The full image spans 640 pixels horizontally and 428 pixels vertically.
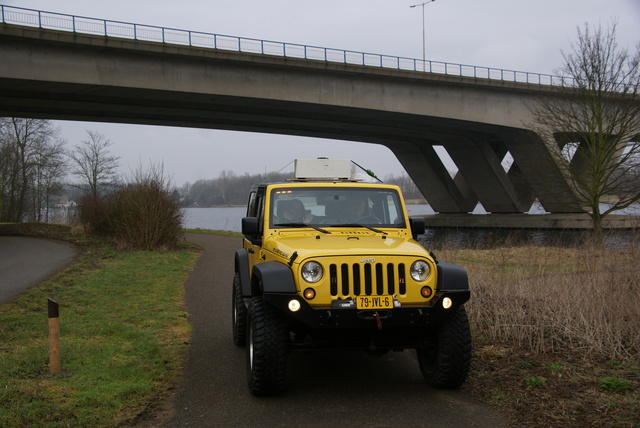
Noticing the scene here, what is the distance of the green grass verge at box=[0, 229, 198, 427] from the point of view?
16.8ft

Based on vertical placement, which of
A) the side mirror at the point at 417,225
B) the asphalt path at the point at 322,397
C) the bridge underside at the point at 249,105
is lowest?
the asphalt path at the point at 322,397

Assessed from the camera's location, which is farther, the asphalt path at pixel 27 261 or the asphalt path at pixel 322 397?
the asphalt path at pixel 27 261

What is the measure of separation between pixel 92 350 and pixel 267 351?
2784 millimetres

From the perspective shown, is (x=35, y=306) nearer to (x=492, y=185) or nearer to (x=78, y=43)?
(x=78, y=43)

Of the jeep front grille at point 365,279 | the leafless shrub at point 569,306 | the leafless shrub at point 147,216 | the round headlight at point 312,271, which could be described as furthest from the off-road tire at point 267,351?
the leafless shrub at point 147,216

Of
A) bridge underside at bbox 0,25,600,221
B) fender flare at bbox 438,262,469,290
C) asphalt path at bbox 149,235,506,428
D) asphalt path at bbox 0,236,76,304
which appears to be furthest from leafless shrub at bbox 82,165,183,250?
fender flare at bbox 438,262,469,290

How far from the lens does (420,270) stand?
5531 millimetres

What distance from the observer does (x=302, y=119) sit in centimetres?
3641

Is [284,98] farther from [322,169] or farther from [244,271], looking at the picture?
[244,271]

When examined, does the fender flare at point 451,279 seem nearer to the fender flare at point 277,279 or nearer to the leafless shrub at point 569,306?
the fender flare at point 277,279

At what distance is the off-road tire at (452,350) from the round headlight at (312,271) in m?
1.29

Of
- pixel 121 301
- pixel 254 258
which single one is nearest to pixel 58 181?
pixel 121 301

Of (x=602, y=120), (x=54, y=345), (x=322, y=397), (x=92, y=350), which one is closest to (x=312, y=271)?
(x=322, y=397)

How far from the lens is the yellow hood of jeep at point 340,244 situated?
18.0 ft
